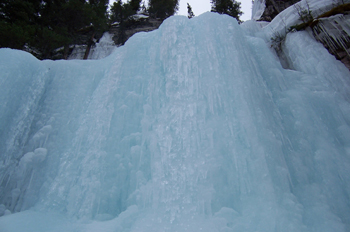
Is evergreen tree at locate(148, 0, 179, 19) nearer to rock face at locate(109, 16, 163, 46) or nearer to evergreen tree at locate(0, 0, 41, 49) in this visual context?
rock face at locate(109, 16, 163, 46)

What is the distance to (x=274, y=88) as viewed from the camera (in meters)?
3.94

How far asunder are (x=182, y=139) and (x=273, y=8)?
26.5 feet

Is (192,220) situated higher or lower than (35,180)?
higher

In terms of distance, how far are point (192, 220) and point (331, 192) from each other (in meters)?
1.80

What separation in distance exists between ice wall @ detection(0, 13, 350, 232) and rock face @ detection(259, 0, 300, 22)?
4241 millimetres

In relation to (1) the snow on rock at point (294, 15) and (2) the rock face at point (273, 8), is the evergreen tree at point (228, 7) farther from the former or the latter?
(1) the snow on rock at point (294, 15)

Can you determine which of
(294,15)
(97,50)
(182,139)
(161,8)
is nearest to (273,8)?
(294,15)

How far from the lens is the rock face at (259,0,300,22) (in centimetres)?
847

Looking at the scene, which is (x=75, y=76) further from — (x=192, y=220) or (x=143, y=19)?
(x=143, y=19)

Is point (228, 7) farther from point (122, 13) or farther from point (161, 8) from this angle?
point (122, 13)

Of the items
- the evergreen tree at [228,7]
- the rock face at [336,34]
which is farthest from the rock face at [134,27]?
the rock face at [336,34]

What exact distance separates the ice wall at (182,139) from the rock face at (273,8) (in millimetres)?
4241

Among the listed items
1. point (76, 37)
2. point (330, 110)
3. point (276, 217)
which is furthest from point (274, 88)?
point (76, 37)

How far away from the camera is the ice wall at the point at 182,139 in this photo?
264 centimetres
